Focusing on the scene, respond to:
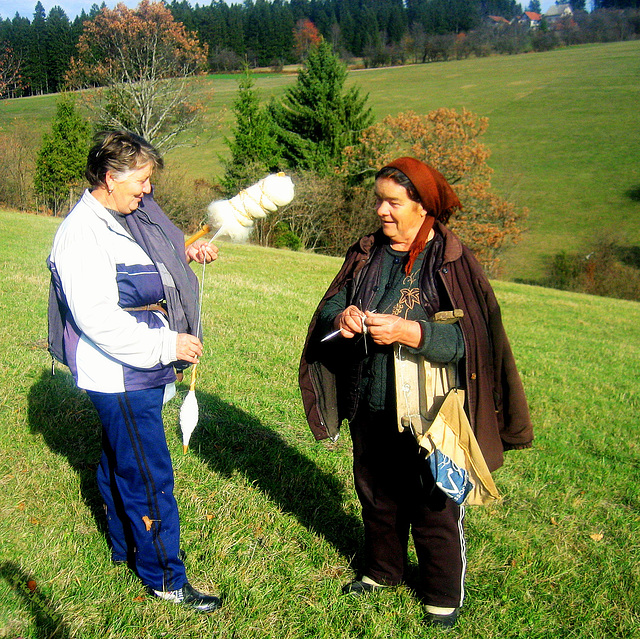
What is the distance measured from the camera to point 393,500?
3.12 m

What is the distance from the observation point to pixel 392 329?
2.63 m

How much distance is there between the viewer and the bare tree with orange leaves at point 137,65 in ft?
116

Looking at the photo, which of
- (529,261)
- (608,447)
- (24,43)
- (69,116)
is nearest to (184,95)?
(69,116)

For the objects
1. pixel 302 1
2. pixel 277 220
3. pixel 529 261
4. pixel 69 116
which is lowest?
pixel 529 261

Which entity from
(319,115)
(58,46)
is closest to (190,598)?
(319,115)

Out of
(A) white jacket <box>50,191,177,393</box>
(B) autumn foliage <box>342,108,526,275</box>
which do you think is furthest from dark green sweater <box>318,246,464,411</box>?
(B) autumn foliage <box>342,108,526,275</box>

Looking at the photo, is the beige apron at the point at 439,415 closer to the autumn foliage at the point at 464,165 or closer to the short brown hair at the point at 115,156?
the short brown hair at the point at 115,156

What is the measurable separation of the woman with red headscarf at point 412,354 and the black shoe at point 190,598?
28.7 inches

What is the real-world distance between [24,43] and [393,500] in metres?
46.5

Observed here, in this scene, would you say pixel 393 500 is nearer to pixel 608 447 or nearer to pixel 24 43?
pixel 608 447

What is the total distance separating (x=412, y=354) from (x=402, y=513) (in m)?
0.87

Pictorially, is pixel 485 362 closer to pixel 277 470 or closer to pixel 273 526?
pixel 273 526

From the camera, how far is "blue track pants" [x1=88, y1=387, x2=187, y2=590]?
2.75 metres

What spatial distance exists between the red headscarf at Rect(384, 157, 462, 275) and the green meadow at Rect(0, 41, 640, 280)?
26701 mm
